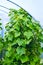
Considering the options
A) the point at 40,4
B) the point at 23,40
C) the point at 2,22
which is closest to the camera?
the point at 23,40

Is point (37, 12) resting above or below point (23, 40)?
above

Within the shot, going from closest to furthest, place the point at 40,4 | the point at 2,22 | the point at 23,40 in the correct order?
the point at 23,40
the point at 40,4
the point at 2,22

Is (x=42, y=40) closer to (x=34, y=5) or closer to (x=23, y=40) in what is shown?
(x=23, y=40)

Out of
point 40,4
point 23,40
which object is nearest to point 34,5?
point 40,4

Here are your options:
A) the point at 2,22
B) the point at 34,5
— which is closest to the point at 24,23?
the point at 34,5

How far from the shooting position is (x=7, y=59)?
173 cm

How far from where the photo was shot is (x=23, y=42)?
5.44 feet

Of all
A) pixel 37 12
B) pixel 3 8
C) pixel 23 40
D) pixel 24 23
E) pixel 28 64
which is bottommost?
pixel 28 64

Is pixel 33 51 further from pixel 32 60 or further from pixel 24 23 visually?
pixel 24 23

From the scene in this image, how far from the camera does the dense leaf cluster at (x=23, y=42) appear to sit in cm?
166

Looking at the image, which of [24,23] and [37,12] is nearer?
[24,23]

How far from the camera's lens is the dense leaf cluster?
166 centimetres

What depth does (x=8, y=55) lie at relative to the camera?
1716 millimetres

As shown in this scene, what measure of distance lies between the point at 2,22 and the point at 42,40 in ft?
2.28
